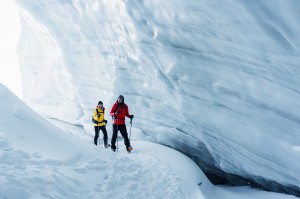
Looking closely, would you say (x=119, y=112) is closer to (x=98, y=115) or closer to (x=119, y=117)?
(x=119, y=117)

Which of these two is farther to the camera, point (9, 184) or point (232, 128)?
point (232, 128)

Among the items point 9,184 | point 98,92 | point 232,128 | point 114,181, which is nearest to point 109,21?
point 98,92

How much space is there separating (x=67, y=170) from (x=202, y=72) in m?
3.29

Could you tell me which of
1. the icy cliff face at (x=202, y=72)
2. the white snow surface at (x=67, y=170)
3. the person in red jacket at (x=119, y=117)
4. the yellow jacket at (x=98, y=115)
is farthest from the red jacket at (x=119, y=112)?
the white snow surface at (x=67, y=170)

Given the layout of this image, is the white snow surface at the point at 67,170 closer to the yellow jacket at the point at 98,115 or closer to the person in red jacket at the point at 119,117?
the person in red jacket at the point at 119,117

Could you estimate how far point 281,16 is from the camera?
156 inches

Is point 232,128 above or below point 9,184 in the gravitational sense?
above

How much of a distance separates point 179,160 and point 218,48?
2.81m

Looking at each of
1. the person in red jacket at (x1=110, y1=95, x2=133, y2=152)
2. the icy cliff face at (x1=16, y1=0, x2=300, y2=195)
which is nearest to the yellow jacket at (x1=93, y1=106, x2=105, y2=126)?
the person in red jacket at (x1=110, y1=95, x2=133, y2=152)

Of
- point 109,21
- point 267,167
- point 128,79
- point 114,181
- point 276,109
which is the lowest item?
point 114,181

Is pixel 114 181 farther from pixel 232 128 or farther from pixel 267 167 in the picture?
pixel 267 167

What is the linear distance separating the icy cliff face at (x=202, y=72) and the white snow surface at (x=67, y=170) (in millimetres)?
1163

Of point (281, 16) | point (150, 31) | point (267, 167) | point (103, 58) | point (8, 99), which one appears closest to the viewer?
point (281, 16)

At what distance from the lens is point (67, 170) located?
13.6 feet
